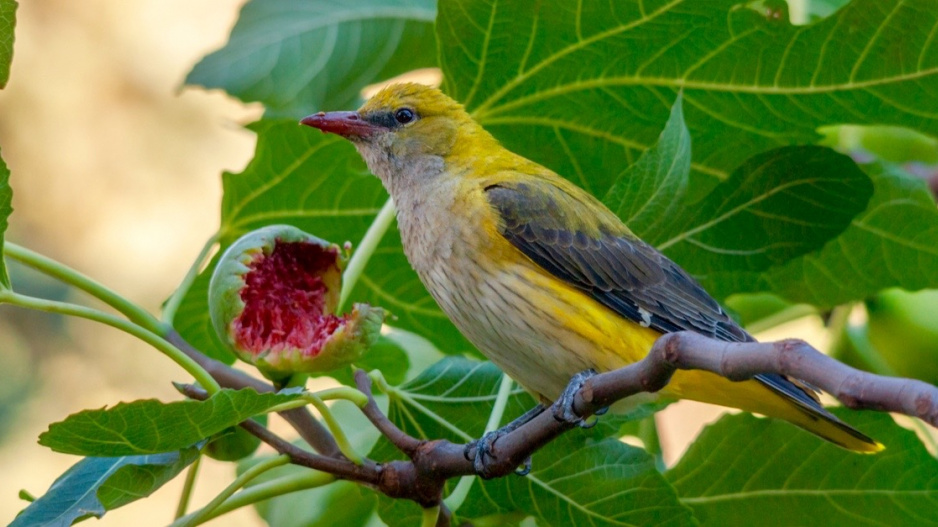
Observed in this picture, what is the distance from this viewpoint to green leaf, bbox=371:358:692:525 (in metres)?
2.37

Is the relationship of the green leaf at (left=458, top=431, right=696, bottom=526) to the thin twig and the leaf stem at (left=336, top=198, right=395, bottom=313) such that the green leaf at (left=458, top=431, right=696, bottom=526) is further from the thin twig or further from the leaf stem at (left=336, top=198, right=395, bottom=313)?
the leaf stem at (left=336, top=198, right=395, bottom=313)

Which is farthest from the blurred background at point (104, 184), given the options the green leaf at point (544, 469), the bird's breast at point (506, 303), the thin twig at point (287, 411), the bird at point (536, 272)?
the thin twig at point (287, 411)

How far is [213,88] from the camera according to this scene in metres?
3.21

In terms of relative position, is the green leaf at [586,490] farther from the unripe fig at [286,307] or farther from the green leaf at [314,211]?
the green leaf at [314,211]

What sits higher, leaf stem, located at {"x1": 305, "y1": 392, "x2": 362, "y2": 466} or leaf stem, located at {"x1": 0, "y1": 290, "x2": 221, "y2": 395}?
leaf stem, located at {"x1": 0, "y1": 290, "x2": 221, "y2": 395}

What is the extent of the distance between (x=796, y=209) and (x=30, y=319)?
8.29 metres

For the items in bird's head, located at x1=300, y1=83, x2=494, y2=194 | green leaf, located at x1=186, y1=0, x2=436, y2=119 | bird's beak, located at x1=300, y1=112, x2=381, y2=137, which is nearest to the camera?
bird's beak, located at x1=300, y1=112, x2=381, y2=137

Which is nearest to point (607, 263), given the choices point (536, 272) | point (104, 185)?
point (536, 272)

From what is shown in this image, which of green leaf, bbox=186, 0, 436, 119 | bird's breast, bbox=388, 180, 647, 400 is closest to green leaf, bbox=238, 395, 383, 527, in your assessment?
bird's breast, bbox=388, 180, 647, 400

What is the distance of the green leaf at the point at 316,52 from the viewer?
3326 millimetres

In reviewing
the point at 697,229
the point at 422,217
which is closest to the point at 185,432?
the point at 422,217

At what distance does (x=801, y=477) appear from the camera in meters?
2.61

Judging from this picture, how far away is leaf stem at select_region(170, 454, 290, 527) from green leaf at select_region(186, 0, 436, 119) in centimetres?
157

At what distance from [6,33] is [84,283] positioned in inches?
19.6
